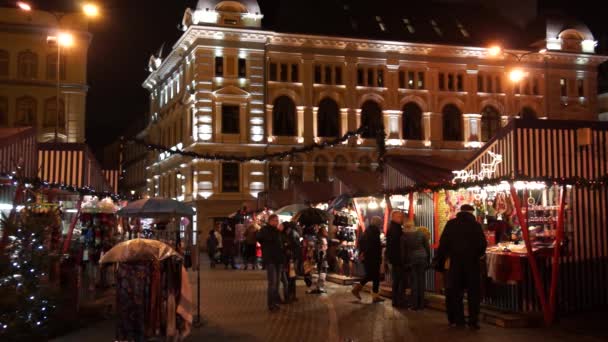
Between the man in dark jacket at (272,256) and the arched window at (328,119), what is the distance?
1537 inches

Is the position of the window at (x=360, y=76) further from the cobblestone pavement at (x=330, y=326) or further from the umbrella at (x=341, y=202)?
the cobblestone pavement at (x=330, y=326)

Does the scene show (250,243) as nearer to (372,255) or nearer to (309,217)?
(309,217)

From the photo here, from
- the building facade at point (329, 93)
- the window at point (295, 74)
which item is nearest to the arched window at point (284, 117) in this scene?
the building facade at point (329, 93)

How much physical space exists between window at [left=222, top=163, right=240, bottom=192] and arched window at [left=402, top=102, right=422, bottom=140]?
43.1ft

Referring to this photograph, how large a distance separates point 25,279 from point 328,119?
4455 cm

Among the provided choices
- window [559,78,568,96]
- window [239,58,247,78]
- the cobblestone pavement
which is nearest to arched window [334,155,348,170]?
window [239,58,247,78]

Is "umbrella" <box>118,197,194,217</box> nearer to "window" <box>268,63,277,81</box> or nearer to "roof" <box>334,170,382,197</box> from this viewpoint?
"roof" <box>334,170,382,197</box>

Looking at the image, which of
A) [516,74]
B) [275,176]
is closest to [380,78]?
[275,176]

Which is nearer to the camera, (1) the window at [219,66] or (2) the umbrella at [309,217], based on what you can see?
(2) the umbrella at [309,217]

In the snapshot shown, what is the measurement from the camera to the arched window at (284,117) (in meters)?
53.5

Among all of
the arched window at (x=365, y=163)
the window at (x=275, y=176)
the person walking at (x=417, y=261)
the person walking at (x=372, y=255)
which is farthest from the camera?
the arched window at (x=365, y=163)

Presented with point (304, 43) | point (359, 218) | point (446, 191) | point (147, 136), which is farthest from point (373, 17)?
point (446, 191)

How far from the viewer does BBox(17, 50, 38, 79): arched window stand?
49.4m

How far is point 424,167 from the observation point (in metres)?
19.5
